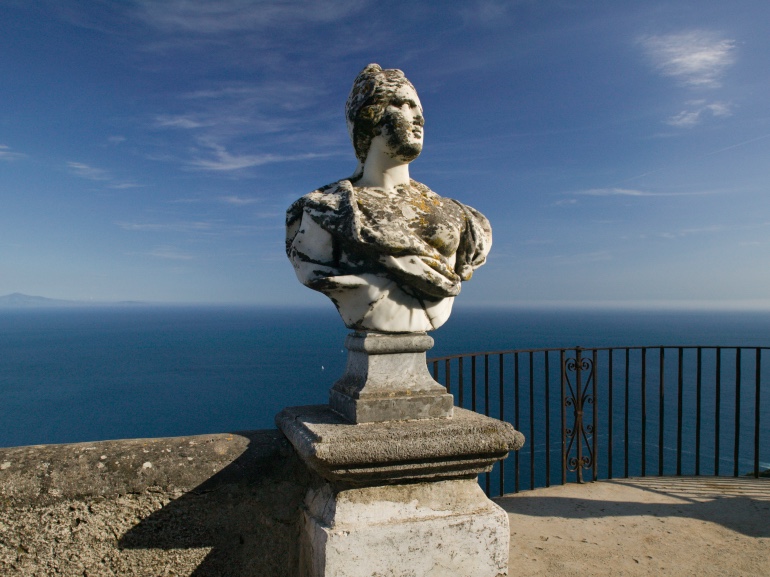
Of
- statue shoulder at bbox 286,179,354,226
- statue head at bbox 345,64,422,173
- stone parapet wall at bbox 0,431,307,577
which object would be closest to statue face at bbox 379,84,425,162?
statue head at bbox 345,64,422,173

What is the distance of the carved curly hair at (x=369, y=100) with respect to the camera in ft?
7.93

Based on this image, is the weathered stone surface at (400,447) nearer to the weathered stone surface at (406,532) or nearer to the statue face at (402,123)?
the weathered stone surface at (406,532)

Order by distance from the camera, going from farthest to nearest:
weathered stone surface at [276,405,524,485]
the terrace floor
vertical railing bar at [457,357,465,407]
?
vertical railing bar at [457,357,465,407]
the terrace floor
weathered stone surface at [276,405,524,485]

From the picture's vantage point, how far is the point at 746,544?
147 inches

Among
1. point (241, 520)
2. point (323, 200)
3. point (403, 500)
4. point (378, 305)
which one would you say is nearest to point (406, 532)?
point (403, 500)

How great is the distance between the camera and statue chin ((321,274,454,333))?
2.34 meters

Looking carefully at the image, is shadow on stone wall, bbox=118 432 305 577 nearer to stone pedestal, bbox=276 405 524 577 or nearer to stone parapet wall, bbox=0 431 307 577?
stone parapet wall, bbox=0 431 307 577

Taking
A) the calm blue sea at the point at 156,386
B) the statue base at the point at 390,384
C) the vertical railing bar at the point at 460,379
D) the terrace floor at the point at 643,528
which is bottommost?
the calm blue sea at the point at 156,386

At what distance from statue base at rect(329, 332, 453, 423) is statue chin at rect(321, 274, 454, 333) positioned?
0.15 ft

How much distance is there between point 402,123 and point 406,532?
1730 mm

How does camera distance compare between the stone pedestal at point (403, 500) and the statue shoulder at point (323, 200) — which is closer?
the stone pedestal at point (403, 500)

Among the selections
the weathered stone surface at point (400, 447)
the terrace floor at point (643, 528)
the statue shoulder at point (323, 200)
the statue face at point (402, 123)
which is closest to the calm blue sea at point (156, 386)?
the terrace floor at point (643, 528)

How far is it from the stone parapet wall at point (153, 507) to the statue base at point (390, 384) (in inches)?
18.8

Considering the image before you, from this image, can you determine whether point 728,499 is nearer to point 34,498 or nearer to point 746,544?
point 746,544
